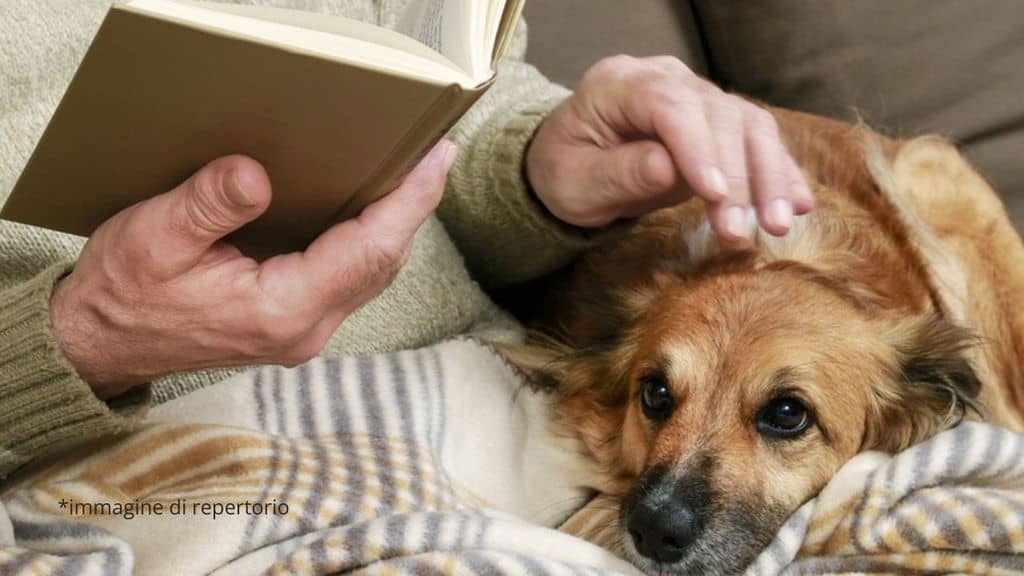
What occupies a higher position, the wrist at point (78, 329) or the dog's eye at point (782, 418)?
the wrist at point (78, 329)

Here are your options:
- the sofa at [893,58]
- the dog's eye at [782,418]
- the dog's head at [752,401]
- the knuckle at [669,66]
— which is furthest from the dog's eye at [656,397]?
the sofa at [893,58]

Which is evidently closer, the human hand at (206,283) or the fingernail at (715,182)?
the human hand at (206,283)

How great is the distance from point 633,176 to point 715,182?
0.12 meters

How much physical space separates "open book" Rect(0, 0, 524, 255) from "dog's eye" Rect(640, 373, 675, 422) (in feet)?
1.53

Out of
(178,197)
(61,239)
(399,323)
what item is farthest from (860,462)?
(61,239)

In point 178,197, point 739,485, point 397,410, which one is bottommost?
point 739,485

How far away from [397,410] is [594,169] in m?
0.33

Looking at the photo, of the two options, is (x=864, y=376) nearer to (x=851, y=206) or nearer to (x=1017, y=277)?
(x=851, y=206)

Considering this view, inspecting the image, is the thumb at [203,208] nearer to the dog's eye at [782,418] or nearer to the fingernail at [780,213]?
the fingernail at [780,213]

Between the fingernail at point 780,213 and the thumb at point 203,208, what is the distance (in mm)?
478

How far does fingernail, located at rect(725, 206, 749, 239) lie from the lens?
3.10 ft

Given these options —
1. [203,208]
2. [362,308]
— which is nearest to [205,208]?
[203,208]

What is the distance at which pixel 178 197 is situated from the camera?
0.73 meters

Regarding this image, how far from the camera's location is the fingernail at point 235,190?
2.31ft
